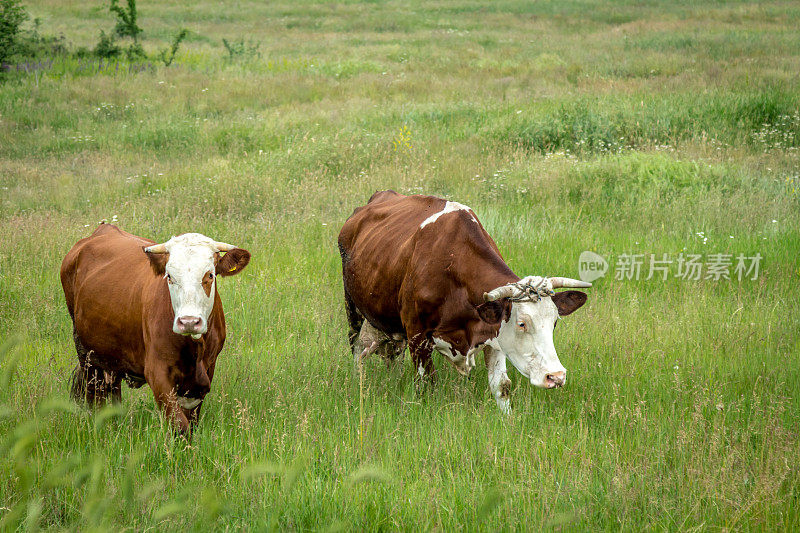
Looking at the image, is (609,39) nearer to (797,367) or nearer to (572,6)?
(572,6)

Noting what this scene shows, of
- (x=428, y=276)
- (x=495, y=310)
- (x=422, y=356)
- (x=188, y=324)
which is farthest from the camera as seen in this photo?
(x=422, y=356)

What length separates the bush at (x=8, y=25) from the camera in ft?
66.8

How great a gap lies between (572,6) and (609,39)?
56.6ft

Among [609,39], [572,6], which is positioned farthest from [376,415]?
[572,6]

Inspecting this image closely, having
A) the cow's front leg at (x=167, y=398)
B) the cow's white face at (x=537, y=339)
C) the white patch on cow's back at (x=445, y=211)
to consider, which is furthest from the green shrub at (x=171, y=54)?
the cow's white face at (x=537, y=339)

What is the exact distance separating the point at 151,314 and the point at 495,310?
2359mm

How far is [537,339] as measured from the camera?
4902 millimetres

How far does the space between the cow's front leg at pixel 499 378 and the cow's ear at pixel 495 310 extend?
573mm

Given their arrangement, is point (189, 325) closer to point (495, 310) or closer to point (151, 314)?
point (151, 314)

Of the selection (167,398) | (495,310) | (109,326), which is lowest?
(167,398)

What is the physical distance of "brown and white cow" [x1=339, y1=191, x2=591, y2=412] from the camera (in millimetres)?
4926

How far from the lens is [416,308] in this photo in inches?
225

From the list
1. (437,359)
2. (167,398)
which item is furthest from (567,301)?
(167,398)

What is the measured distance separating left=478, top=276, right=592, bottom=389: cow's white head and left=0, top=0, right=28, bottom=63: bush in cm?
Answer: 2058
